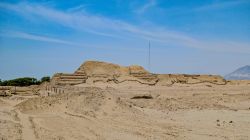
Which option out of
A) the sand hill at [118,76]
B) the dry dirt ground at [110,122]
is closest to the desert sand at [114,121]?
the dry dirt ground at [110,122]

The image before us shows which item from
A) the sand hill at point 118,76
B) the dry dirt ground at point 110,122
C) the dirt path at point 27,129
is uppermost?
the sand hill at point 118,76

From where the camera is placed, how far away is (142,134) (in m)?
12.5

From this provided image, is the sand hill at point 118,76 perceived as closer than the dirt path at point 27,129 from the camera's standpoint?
No

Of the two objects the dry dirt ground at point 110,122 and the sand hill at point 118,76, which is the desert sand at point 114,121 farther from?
the sand hill at point 118,76

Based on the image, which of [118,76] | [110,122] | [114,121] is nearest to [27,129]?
[110,122]

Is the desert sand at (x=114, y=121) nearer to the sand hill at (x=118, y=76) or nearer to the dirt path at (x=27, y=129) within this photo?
the dirt path at (x=27, y=129)

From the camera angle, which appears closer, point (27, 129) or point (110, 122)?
point (27, 129)

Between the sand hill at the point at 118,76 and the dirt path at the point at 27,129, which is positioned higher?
the sand hill at the point at 118,76

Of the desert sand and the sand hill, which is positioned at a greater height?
the sand hill

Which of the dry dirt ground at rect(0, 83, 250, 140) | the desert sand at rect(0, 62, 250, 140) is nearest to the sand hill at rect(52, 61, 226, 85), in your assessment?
the desert sand at rect(0, 62, 250, 140)

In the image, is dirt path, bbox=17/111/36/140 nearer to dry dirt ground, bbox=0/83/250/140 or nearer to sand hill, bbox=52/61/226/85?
dry dirt ground, bbox=0/83/250/140

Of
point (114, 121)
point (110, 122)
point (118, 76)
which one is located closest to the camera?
point (110, 122)

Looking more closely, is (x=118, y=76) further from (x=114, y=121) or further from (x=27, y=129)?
(x=27, y=129)

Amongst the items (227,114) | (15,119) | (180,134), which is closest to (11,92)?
(15,119)
